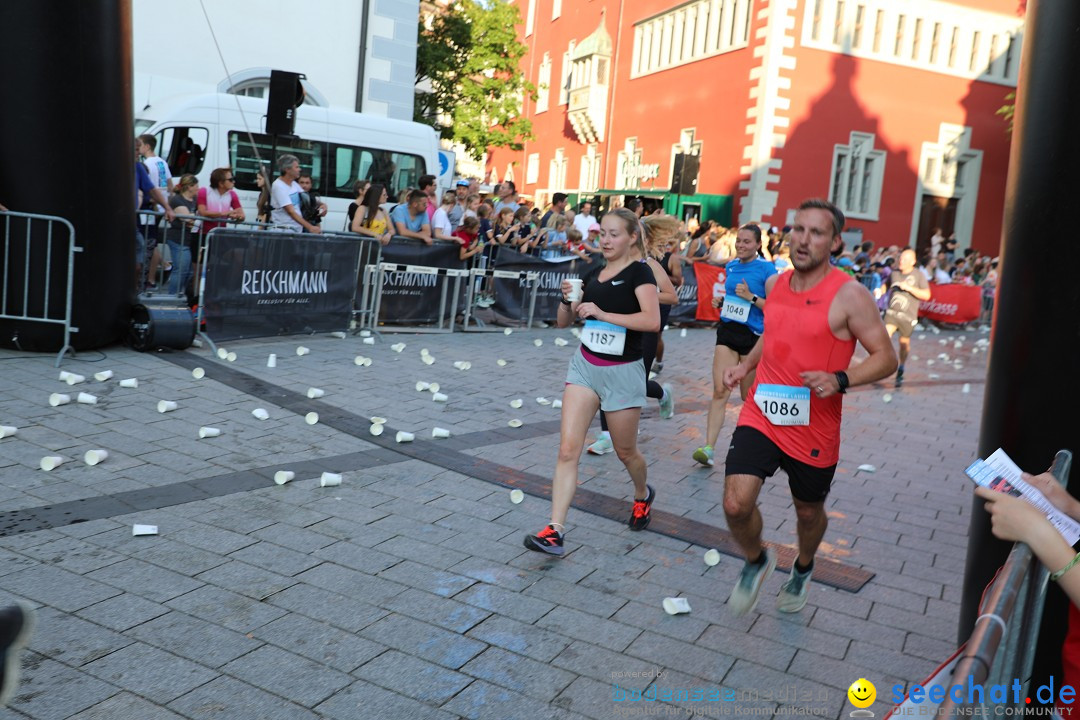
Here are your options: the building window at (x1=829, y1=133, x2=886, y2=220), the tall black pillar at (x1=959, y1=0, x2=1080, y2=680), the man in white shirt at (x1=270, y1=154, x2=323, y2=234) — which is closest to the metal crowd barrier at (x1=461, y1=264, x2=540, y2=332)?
the man in white shirt at (x1=270, y1=154, x2=323, y2=234)

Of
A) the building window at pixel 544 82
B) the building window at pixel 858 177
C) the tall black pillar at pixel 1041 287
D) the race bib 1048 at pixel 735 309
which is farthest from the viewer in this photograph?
the building window at pixel 544 82

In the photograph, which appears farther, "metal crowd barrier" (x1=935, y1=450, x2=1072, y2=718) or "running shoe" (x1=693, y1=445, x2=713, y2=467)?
"running shoe" (x1=693, y1=445, x2=713, y2=467)

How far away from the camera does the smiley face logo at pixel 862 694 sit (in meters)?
3.49

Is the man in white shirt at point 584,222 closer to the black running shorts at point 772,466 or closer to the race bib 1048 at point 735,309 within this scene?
the race bib 1048 at point 735,309

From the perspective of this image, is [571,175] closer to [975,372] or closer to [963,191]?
[963,191]

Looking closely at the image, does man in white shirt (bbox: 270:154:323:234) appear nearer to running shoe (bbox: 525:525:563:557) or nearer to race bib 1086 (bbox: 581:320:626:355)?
race bib 1086 (bbox: 581:320:626:355)

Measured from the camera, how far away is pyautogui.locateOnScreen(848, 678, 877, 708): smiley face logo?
11.4 feet

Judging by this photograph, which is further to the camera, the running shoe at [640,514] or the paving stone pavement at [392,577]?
the running shoe at [640,514]

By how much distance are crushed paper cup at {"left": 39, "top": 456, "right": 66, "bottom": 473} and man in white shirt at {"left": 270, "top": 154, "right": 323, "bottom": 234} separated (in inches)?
269

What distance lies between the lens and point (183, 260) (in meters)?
10.7

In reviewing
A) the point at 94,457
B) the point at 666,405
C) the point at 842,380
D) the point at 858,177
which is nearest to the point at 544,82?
the point at 858,177

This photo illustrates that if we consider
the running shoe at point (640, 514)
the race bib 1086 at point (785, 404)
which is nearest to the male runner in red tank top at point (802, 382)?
the race bib 1086 at point (785, 404)

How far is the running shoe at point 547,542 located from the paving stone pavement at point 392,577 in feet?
0.29

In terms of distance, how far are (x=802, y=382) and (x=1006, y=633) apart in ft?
8.17
